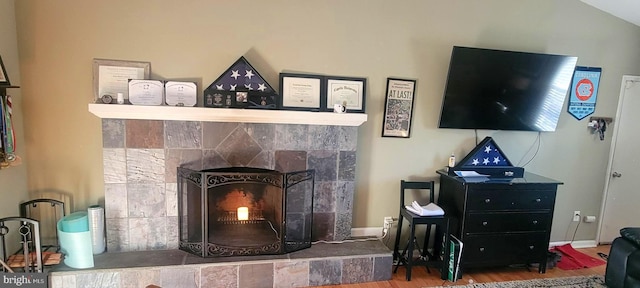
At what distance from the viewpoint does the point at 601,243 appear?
3635 mm

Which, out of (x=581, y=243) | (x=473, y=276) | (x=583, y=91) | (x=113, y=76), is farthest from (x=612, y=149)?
(x=113, y=76)

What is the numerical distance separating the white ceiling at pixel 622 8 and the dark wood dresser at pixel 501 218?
1.72 meters

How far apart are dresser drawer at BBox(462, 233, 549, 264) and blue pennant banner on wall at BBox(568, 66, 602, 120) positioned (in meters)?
1.35

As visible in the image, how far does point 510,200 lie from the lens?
2.80m

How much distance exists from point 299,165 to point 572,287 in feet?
8.17

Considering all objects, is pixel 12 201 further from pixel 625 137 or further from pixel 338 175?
pixel 625 137

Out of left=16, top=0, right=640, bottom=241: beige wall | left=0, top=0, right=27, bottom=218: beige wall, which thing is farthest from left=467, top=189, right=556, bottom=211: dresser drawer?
left=0, top=0, right=27, bottom=218: beige wall

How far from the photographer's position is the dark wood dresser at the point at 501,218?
9.03ft

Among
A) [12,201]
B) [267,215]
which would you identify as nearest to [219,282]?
[267,215]

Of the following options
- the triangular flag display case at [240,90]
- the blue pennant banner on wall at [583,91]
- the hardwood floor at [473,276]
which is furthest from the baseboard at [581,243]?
→ the triangular flag display case at [240,90]

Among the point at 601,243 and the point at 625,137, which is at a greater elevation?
the point at 625,137

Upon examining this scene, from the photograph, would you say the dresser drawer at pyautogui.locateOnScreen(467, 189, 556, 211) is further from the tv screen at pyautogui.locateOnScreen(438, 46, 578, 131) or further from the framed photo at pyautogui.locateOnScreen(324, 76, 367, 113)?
the framed photo at pyautogui.locateOnScreen(324, 76, 367, 113)

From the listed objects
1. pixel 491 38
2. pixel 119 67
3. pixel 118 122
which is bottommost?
pixel 118 122

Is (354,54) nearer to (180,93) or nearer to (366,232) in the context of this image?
(180,93)
